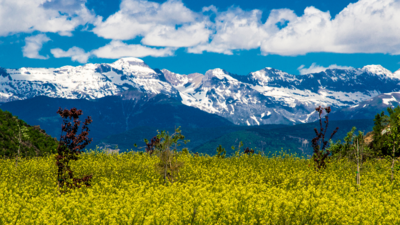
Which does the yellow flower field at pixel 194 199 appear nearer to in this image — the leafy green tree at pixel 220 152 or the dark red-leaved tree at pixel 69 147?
the dark red-leaved tree at pixel 69 147

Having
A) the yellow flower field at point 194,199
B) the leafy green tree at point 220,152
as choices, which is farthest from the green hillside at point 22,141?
the leafy green tree at point 220,152

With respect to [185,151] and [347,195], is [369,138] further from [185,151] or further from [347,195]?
[347,195]

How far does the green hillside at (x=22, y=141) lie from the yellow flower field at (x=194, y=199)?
10124mm

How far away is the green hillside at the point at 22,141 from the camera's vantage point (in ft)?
104

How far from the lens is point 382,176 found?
19.3 meters

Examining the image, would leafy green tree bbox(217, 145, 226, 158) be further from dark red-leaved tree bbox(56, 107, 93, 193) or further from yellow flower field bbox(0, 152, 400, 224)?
dark red-leaved tree bbox(56, 107, 93, 193)

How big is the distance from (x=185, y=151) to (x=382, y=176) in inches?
521

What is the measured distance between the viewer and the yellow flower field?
10547 mm

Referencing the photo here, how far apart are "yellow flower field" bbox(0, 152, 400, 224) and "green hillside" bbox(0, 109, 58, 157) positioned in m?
10.1

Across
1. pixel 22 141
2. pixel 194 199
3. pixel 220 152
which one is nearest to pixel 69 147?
pixel 194 199

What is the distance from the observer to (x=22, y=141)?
35.1 m

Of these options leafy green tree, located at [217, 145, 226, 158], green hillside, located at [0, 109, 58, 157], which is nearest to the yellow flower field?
leafy green tree, located at [217, 145, 226, 158]

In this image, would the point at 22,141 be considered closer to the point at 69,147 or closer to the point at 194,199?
the point at 69,147

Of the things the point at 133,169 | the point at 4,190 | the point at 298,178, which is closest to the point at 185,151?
the point at 133,169
